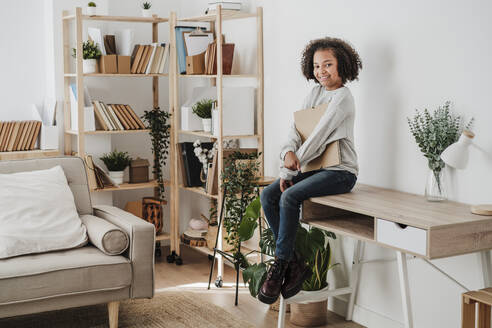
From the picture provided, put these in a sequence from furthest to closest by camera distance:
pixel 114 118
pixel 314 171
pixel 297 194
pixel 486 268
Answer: pixel 114 118 → pixel 314 171 → pixel 297 194 → pixel 486 268

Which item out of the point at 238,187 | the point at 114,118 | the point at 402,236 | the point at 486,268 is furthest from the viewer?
the point at 114,118

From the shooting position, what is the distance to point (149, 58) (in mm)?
4297

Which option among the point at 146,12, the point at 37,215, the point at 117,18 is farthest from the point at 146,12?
the point at 37,215

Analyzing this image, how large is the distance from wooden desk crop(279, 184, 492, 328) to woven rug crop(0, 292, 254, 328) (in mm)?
544

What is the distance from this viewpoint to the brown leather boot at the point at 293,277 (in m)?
2.90

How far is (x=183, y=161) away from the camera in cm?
429

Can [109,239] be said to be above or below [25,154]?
below

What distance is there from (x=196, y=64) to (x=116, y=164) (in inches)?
36.1

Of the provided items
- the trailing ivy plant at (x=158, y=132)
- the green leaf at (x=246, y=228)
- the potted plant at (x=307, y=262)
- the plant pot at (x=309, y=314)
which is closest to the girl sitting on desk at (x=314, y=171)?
the potted plant at (x=307, y=262)

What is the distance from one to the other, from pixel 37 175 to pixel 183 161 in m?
1.19

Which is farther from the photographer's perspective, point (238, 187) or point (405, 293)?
point (238, 187)

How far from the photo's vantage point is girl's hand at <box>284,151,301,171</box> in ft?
9.55

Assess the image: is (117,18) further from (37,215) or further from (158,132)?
(37,215)

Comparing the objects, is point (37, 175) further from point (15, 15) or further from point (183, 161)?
point (15, 15)
